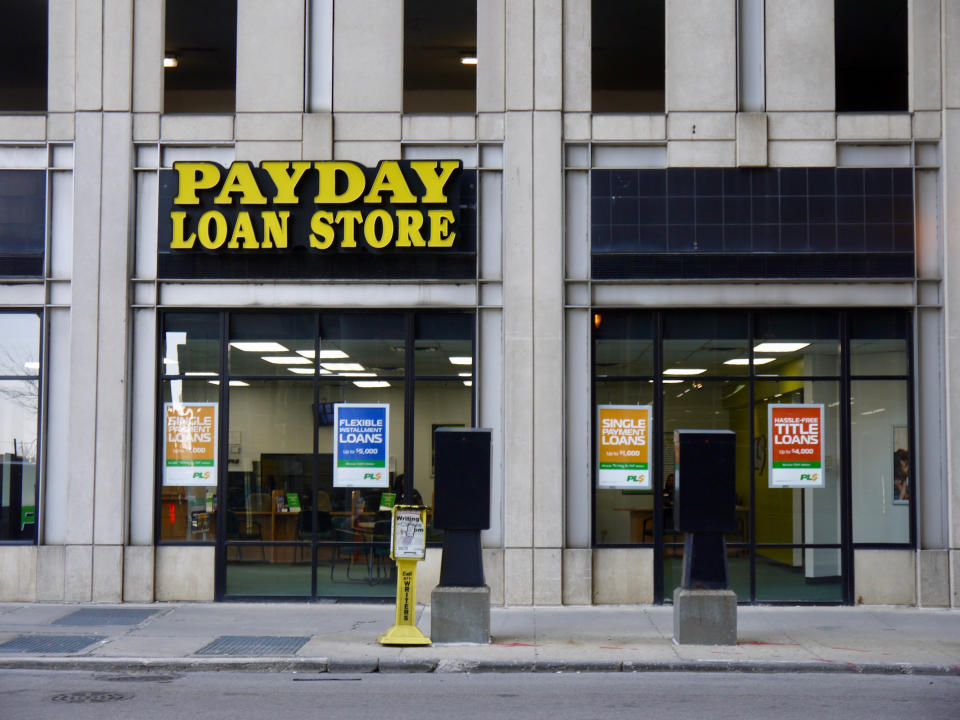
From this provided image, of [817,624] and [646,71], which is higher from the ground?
[646,71]

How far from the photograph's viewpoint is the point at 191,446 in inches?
621

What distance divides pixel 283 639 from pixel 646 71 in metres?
9.08

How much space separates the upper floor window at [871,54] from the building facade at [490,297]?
44 millimetres

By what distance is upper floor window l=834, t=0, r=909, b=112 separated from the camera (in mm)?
16000

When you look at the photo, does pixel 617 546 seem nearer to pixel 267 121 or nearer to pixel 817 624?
pixel 817 624

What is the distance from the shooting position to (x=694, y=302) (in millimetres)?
15578

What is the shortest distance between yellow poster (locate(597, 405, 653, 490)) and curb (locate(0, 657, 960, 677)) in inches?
172

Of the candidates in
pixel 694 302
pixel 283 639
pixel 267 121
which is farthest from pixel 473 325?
pixel 283 639

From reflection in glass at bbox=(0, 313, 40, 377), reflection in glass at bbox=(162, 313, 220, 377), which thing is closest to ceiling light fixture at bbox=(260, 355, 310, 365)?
reflection in glass at bbox=(162, 313, 220, 377)

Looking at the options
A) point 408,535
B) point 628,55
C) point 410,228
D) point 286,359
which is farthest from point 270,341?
point 628,55

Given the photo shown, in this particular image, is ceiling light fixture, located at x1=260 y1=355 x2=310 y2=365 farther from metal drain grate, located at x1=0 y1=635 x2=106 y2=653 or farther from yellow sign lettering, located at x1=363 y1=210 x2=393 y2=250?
metal drain grate, located at x1=0 y1=635 x2=106 y2=653

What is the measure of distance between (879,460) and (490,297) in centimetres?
572

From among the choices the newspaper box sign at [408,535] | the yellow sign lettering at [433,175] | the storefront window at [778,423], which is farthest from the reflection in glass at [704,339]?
the newspaper box sign at [408,535]

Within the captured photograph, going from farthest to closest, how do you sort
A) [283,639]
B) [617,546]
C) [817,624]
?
1. [617,546]
2. [817,624]
3. [283,639]
